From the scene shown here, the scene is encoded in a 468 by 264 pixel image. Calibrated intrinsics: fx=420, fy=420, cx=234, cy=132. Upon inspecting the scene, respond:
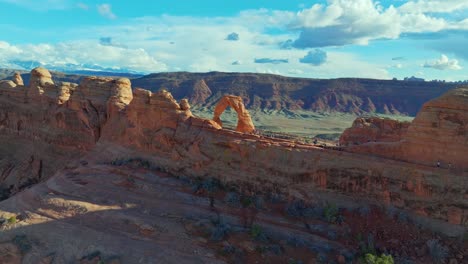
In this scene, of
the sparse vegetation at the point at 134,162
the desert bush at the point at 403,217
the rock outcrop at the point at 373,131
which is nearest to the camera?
the desert bush at the point at 403,217

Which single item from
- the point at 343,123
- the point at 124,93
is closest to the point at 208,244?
the point at 124,93

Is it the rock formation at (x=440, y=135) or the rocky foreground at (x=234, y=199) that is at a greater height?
the rock formation at (x=440, y=135)

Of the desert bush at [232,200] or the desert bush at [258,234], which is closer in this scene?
the desert bush at [258,234]

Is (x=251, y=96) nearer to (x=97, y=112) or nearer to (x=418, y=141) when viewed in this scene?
(x=97, y=112)

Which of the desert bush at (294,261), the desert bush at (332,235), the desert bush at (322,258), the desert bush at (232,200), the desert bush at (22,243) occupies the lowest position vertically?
the desert bush at (22,243)

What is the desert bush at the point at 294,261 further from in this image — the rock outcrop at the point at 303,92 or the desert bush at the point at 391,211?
the rock outcrop at the point at 303,92

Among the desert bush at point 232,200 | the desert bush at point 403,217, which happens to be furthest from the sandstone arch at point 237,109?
the desert bush at point 403,217

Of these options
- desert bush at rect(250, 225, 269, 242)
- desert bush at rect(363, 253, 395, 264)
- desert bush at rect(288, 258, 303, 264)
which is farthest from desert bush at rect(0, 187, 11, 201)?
desert bush at rect(363, 253, 395, 264)

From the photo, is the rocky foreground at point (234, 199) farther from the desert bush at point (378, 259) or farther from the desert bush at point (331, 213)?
the desert bush at point (378, 259)

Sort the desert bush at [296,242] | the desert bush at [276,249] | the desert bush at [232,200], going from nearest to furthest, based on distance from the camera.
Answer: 1. the desert bush at [276,249]
2. the desert bush at [296,242]
3. the desert bush at [232,200]
